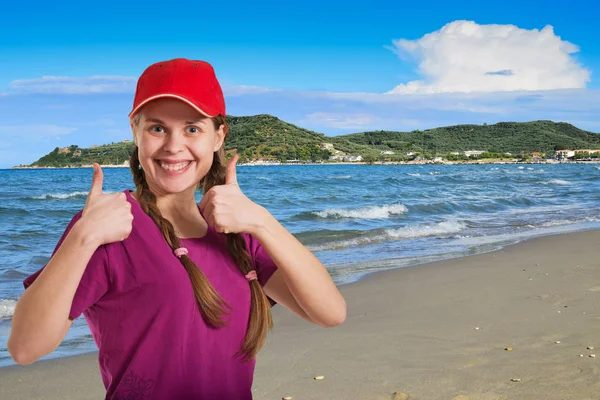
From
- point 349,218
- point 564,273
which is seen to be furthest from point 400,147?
point 564,273

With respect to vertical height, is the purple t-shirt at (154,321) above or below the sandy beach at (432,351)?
above

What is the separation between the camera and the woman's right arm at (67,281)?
1431 mm

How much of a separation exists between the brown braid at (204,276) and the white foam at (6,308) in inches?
222

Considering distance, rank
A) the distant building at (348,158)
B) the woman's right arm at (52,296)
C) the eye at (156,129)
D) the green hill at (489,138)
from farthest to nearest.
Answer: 1. the green hill at (489,138)
2. the distant building at (348,158)
3. the eye at (156,129)
4. the woman's right arm at (52,296)

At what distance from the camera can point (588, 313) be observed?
6031 millimetres

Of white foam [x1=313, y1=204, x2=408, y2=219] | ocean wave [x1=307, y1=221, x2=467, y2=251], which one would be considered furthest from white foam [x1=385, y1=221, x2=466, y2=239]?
white foam [x1=313, y1=204, x2=408, y2=219]

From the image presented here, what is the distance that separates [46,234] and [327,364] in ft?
38.1

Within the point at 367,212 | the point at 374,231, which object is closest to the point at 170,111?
the point at 374,231

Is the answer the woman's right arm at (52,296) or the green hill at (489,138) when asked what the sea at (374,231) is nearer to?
the woman's right arm at (52,296)

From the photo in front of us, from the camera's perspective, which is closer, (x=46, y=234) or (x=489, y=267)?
(x=489, y=267)

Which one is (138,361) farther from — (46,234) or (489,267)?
(46,234)

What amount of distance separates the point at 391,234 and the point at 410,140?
5655 inches

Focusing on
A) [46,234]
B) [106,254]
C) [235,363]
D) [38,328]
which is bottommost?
[46,234]

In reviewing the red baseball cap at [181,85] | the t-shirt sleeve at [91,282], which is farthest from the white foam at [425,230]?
the t-shirt sleeve at [91,282]
